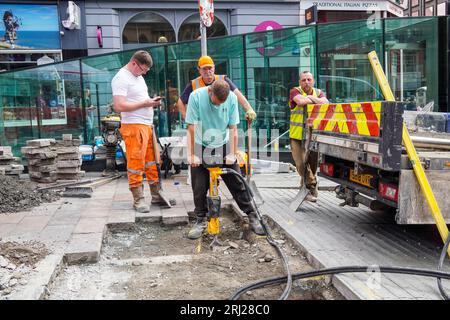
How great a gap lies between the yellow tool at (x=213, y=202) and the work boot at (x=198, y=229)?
0.27 meters

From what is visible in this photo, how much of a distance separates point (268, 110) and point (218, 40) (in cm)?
184

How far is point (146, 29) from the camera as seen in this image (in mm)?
16031

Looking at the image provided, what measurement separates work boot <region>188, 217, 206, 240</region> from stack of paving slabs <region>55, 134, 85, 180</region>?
3.68 m

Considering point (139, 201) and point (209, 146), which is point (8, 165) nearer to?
point (139, 201)

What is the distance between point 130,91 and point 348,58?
571 cm

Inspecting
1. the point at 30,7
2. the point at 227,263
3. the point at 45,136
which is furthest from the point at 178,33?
the point at 227,263

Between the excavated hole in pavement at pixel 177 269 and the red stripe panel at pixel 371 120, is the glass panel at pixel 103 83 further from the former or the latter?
the red stripe panel at pixel 371 120

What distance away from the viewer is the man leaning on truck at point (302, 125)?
261 inches

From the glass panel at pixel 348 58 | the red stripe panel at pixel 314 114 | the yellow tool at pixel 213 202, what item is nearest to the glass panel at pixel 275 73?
the glass panel at pixel 348 58

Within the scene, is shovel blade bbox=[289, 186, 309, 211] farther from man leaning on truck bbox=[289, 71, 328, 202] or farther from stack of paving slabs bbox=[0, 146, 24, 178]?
stack of paving slabs bbox=[0, 146, 24, 178]

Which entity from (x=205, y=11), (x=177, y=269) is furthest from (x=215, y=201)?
(x=205, y=11)

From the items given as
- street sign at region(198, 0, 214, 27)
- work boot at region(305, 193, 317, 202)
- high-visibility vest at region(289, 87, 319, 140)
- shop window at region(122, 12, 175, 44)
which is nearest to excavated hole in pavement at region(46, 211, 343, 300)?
work boot at region(305, 193, 317, 202)

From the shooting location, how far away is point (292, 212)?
6340 millimetres
